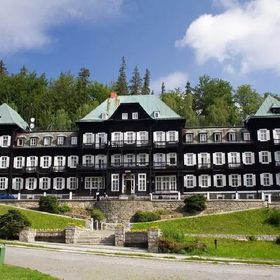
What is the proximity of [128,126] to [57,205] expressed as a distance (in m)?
16.7

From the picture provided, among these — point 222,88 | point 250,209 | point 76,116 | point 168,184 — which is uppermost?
point 222,88

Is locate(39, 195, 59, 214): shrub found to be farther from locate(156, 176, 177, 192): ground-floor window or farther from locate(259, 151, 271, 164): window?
locate(259, 151, 271, 164): window

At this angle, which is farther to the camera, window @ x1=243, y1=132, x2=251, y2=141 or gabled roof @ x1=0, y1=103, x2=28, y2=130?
gabled roof @ x1=0, y1=103, x2=28, y2=130

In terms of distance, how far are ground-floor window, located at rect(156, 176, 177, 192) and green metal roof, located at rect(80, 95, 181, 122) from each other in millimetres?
8046

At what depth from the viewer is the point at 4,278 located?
15805mm

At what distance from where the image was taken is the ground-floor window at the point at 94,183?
208 ft

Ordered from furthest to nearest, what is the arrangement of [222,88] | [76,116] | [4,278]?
1. [222,88]
2. [76,116]
3. [4,278]

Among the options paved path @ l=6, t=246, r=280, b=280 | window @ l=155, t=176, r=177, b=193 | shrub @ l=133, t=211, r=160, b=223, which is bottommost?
paved path @ l=6, t=246, r=280, b=280

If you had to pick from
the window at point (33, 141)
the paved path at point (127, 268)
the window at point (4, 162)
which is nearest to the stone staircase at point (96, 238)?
the paved path at point (127, 268)

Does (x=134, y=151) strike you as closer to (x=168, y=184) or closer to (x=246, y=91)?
(x=168, y=184)

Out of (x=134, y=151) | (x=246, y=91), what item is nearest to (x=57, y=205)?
(x=134, y=151)

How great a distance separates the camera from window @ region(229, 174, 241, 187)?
61906mm

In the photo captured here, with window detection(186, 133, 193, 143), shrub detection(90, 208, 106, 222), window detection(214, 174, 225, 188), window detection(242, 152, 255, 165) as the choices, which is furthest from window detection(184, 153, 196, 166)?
shrub detection(90, 208, 106, 222)

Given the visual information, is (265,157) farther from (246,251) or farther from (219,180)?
(246,251)
